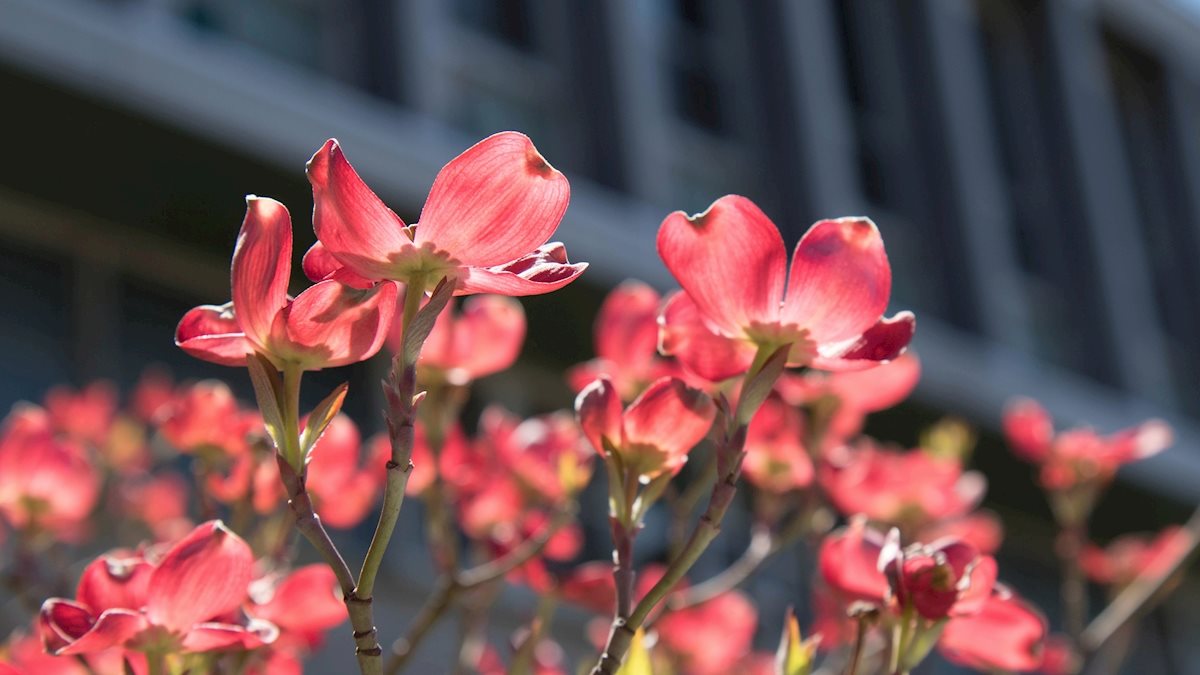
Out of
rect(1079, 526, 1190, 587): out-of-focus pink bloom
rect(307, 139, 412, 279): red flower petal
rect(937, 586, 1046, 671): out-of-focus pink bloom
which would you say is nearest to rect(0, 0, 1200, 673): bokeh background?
rect(1079, 526, 1190, 587): out-of-focus pink bloom

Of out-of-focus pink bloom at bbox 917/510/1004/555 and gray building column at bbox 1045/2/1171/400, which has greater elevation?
out-of-focus pink bloom at bbox 917/510/1004/555

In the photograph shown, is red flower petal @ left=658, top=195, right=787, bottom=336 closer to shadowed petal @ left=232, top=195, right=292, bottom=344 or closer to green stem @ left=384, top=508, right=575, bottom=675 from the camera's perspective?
shadowed petal @ left=232, top=195, right=292, bottom=344

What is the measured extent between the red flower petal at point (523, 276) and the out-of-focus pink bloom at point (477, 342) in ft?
1.05

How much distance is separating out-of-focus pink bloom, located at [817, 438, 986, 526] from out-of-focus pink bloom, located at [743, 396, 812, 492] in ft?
0.07

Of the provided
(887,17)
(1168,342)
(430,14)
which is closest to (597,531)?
(430,14)

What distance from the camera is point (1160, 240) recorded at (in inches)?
287

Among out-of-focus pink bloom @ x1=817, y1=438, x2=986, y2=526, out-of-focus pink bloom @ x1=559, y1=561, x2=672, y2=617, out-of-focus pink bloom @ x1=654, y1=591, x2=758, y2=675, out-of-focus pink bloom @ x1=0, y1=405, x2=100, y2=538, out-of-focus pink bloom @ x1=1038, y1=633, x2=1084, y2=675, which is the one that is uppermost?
out-of-focus pink bloom @ x1=559, y1=561, x2=672, y2=617

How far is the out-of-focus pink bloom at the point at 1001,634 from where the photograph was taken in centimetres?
55

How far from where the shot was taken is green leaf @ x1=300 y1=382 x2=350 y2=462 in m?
0.41

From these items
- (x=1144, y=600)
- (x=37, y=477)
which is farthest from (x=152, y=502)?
(x=1144, y=600)

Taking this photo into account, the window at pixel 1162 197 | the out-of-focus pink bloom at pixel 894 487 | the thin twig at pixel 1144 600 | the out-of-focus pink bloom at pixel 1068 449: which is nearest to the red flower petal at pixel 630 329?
the out-of-focus pink bloom at pixel 894 487

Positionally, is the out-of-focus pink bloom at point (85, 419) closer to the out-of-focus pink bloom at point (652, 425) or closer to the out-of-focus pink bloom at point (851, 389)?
the out-of-focus pink bloom at point (851, 389)

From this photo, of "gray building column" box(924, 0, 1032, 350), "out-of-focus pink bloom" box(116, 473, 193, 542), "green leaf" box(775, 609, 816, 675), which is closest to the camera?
"green leaf" box(775, 609, 816, 675)

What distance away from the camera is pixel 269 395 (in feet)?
1.34
